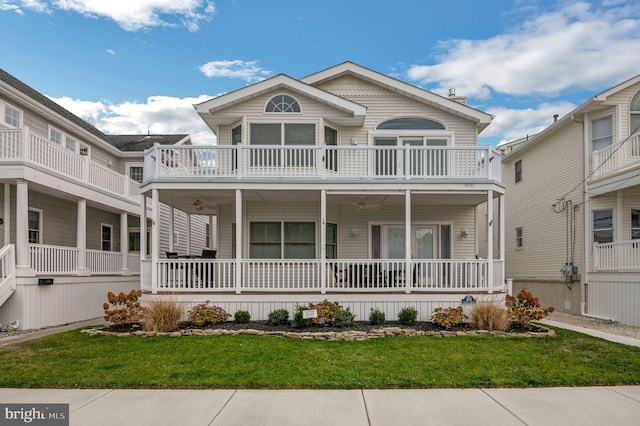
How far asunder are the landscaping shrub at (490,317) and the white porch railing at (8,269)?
1100 centimetres

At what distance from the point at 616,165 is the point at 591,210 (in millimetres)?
1684

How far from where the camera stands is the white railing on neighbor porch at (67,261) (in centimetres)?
1159

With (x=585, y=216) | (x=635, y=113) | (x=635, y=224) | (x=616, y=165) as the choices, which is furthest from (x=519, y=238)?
(x=635, y=113)

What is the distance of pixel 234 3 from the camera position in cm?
1510

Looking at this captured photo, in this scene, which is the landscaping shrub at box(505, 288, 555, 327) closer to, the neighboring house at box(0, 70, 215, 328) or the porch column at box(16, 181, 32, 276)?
the neighboring house at box(0, 70, 215, 328)

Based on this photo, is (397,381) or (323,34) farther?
(323,34)

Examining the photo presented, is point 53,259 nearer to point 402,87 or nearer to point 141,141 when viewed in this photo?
point 141,141

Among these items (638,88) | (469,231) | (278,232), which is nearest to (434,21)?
(638,88)

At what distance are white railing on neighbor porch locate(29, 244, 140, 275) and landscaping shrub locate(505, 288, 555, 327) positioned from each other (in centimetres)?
1179

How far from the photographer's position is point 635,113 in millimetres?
13812

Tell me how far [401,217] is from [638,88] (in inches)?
324

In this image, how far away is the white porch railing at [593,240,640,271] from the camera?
12360 millimetres

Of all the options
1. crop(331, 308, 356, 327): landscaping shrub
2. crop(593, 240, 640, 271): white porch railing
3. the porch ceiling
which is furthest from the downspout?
crop(331, 308, 356, 327): landscaping shrub

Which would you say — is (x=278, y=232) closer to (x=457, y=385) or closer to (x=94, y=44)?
(x=457, y=385)
